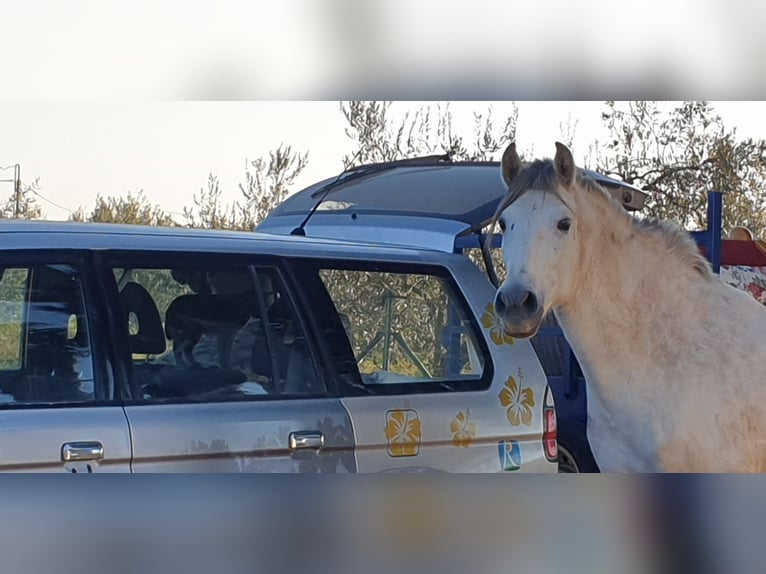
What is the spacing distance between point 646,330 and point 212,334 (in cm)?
152

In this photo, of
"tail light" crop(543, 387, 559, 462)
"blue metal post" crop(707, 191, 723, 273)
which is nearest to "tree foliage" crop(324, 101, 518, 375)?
"tail light" crop(543, 387, 559, 462)

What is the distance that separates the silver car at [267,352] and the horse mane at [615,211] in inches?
8.1

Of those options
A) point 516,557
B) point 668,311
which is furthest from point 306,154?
point 516,557

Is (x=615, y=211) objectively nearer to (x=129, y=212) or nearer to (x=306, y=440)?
(x=306, y=440)

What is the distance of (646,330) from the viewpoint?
337cm

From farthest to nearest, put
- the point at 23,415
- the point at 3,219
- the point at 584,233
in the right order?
the point at 584,233
the point at 3,219
the point at 23,415

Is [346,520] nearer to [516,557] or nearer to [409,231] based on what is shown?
[516,557]

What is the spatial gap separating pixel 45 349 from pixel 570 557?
2023 millimetres

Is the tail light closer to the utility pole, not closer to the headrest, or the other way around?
the headrest

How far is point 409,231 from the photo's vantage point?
340 cm

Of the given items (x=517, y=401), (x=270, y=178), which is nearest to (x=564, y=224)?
(x=517, y=401)

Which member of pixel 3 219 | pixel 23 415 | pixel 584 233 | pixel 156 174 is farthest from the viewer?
pixel 584 233
